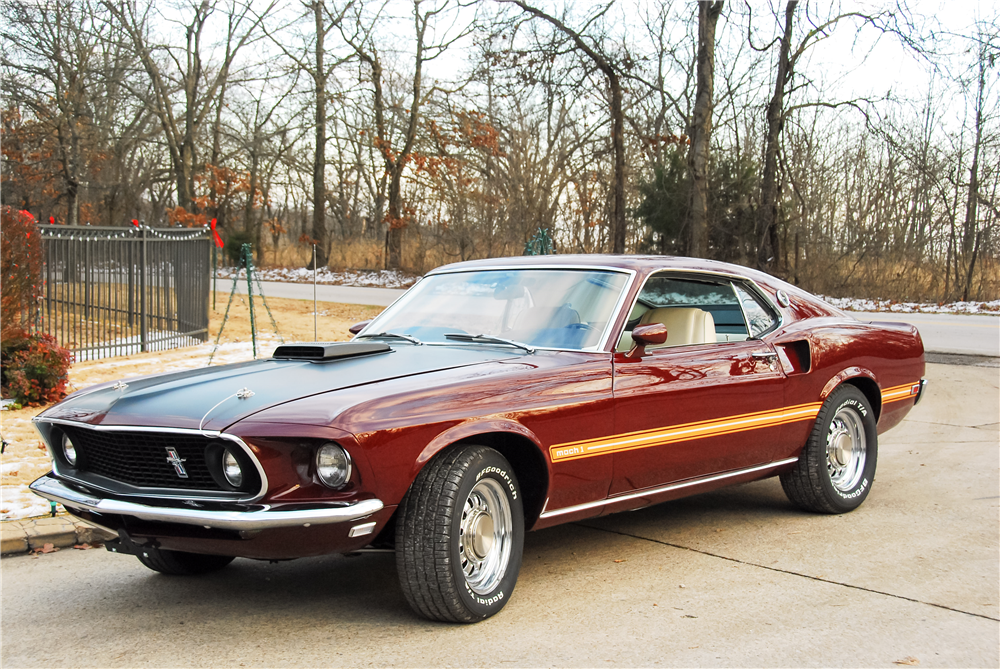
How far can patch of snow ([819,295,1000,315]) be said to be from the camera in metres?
24.1

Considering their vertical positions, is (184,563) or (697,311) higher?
(697,311)

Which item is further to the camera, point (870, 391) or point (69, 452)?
point (870, 391)

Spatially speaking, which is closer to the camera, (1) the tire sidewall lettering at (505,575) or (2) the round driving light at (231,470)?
(2) the round driving light at (231,470)

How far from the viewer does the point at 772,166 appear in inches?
918

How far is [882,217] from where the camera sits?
1235 inches

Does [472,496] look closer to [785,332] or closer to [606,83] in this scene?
[785,332]

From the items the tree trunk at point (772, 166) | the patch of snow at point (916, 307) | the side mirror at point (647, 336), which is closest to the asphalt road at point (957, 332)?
the patch of snow at point (916, 307)

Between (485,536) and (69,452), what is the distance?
6.46ft

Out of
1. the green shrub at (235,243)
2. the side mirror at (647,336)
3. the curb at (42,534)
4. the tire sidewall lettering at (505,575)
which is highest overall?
the green shrub at (235,243)

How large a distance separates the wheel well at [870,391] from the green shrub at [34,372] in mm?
7448

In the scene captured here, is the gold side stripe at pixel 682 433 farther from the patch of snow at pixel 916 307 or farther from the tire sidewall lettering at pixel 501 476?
the patch of snow at pixel 916 307

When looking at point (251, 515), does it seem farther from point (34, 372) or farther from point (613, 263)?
point (34, 372)

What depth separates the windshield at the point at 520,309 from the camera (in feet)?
15.5

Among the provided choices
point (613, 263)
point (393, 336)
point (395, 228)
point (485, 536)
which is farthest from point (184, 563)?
point (395, 228)
